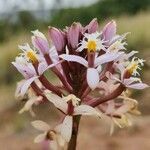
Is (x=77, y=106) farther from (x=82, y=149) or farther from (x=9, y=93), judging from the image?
(x=9, y=93)

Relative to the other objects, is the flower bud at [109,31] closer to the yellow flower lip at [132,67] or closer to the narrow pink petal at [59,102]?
the yellow flower lip at [132,67]

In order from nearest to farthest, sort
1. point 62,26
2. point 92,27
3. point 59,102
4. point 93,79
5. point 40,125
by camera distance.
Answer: point 93,79, point 59,102, point 92,27, point 40,125, point 62,26

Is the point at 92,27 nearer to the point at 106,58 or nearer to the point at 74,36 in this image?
the point at 74,36

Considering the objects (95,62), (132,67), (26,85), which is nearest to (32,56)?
(26,85)

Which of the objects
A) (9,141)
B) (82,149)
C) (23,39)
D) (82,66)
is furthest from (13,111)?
(82,66)

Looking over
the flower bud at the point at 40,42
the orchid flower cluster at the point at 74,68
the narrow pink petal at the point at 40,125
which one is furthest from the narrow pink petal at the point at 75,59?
the narrow pink petal at the point at 40,125
